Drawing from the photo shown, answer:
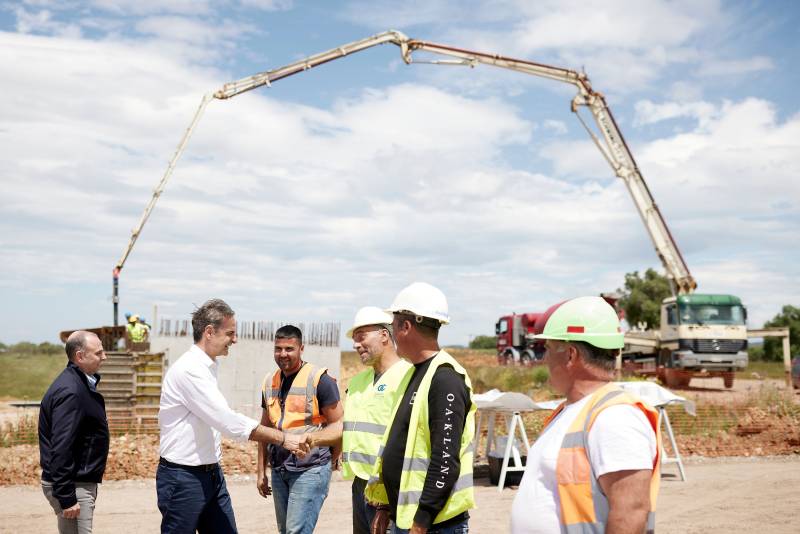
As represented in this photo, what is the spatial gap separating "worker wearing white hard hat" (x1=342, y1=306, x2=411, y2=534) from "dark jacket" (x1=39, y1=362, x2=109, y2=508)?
1538 mm

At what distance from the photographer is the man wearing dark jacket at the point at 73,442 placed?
4.63 m

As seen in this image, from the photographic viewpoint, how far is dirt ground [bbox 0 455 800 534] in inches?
344

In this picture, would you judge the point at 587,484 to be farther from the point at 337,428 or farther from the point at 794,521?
the point at 794,521

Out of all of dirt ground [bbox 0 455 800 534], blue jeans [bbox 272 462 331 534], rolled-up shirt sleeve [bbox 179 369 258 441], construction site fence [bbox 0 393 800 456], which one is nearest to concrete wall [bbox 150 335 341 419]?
construction site fence [bbox 0 393 800 456]

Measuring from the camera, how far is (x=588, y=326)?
8.75 ft

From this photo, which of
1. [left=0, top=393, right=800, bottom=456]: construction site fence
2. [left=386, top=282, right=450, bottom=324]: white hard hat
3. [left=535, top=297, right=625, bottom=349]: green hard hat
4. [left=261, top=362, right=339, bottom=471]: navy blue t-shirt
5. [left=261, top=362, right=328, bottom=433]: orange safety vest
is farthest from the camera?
[left=0, top=393, right=800, bottom=456]: construction site fence

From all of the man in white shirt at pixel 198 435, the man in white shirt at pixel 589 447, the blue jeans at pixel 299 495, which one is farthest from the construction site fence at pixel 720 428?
the man in white shirt at pixel 589 447

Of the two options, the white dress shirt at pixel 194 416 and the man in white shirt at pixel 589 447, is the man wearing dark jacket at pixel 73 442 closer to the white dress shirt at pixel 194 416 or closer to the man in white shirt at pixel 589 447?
the white dress shirt at pixel 194 416

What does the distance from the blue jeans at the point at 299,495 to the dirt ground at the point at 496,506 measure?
3.57 m

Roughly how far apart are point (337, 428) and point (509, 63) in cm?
2308

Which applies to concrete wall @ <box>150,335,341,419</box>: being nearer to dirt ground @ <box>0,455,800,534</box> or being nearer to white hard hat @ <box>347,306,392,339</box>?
dirt ground @ <box>0,455,800,534</box>

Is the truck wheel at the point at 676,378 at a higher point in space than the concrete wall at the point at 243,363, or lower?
lower

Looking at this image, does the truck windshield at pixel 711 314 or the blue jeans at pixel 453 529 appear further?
the truck windshield at pixel 711 314

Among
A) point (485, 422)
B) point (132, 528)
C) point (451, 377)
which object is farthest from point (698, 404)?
point (451, 377)
